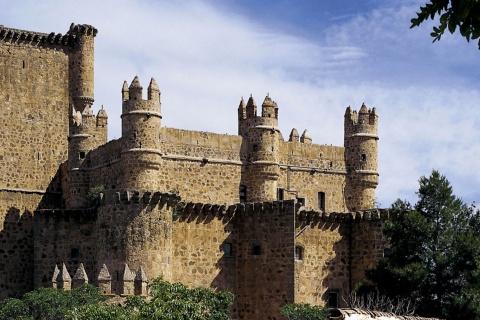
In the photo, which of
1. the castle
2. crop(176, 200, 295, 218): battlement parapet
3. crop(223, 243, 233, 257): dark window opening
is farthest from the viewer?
crop(223, 243, 233, 257): dark window opening

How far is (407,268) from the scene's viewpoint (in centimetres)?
3991

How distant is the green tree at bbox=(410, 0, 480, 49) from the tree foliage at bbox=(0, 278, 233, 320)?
23441 mm

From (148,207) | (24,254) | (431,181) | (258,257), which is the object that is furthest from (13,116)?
(431,181)

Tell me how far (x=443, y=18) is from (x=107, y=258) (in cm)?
3630

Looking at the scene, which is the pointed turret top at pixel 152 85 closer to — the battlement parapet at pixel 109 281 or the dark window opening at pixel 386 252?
the battlement parapet at pixel 109 281

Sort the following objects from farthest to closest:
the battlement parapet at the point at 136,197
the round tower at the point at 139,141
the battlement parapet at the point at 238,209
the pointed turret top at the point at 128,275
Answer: the round tower at the point at 139,141
the battlement parapet at the point at 238,209
the battlement parapet at the point at 136,197
the pointed turret top at the point at 128,275

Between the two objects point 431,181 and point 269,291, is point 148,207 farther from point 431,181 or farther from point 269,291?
point 431,181

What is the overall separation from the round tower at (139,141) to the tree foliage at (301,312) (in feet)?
28.0

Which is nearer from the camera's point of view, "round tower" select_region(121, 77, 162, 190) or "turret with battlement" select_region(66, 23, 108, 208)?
"round tower" select_region(121, 77, 162, 190)

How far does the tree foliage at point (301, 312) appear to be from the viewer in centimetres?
3850

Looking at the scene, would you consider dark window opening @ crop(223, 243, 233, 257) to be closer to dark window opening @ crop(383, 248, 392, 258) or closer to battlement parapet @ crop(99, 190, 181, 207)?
battlement parapet @ crop(99, 190, 181, 207)

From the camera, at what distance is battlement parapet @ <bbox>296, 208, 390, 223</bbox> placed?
45009 mm

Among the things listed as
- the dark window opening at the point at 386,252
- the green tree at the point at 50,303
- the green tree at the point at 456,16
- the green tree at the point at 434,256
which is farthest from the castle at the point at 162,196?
the green tree at the point at 456,16

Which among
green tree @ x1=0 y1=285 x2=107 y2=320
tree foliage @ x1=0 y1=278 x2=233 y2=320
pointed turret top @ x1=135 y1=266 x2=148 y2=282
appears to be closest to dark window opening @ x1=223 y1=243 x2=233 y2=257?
pointed turret top @ x1=135 y1=266 x2=148 y2=282
